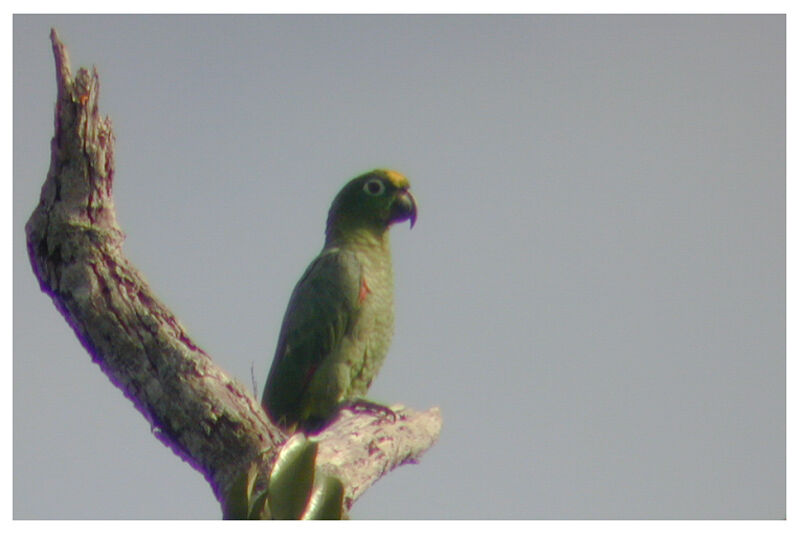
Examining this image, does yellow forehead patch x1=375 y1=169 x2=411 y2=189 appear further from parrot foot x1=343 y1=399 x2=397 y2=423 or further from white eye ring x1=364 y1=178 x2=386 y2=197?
parrot foot x1=343 y1=399 x2=397 y2=423

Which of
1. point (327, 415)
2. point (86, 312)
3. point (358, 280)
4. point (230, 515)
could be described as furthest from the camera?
point (358, 280)

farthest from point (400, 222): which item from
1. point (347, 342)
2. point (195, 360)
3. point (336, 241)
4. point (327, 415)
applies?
point (195, 360)

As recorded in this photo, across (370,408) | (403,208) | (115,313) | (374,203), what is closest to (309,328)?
(370,408)

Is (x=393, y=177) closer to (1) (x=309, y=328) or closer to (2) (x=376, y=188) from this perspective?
(2) (x=376, y=188)

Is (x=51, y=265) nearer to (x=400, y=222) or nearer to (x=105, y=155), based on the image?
(x=105, y=155)

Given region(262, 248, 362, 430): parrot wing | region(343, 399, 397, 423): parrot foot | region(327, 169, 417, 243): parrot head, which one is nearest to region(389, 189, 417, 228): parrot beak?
region(327, 169, 417, 243): parrot head

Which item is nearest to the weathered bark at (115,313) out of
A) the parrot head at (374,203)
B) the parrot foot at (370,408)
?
the parrot foot at (370,408)
